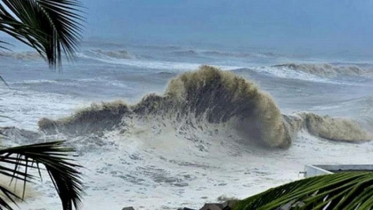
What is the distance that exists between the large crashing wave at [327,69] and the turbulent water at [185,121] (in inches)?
5.3

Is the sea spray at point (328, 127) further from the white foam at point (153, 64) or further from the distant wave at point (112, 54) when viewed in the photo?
the distant wave at point (112, 54)

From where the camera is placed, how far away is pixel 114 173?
20.5ft

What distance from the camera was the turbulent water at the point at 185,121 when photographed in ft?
20.4

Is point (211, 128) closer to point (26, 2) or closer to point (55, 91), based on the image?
point (55, 91)

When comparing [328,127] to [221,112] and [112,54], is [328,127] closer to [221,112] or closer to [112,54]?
[221,112]

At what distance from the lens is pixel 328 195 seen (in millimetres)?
386

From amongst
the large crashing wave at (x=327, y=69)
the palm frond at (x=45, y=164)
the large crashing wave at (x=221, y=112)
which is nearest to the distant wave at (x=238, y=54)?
the large crashing wave at (x=327, y=69)

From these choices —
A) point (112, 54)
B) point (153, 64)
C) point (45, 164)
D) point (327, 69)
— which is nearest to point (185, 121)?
point (153, 64)

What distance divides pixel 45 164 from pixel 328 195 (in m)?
0.57

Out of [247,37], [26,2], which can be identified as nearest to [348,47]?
[247,37]

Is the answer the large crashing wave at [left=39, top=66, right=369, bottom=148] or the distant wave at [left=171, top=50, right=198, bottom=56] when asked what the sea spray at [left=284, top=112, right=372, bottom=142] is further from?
the distant wave at [left=171, top=50, right=198, bottom=56]

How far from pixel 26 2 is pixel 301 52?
29.7ft

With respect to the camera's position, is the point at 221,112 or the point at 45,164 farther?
the point at 221,112

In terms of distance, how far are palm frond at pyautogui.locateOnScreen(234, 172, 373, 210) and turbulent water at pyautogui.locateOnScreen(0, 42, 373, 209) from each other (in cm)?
517
